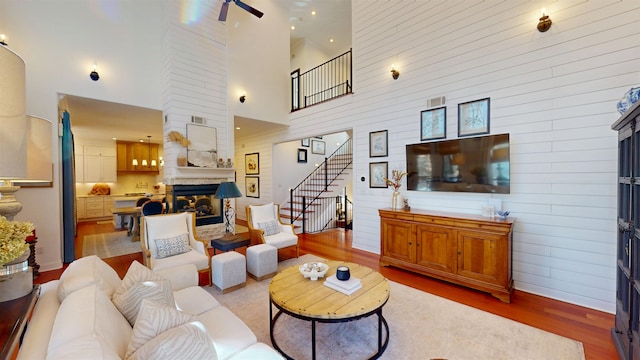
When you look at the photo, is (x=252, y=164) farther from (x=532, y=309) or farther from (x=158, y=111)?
(x=532, y=309)

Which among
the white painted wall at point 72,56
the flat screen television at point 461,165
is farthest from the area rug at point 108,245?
the flat screen television at point 461,165

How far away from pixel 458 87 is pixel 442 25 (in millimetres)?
1065

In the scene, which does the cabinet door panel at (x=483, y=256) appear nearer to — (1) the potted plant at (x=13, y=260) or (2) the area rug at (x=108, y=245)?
(1) the potted plant at (x=13, y=260)

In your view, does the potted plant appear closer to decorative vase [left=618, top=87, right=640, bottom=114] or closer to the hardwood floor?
the hardwood floor

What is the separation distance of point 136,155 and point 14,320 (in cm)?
981

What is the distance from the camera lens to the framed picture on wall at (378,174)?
469 centimetres

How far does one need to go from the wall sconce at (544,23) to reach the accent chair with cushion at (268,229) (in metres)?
4.53

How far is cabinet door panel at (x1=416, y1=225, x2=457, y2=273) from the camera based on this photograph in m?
3.40

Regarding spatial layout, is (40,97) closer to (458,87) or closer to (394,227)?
(394,227)

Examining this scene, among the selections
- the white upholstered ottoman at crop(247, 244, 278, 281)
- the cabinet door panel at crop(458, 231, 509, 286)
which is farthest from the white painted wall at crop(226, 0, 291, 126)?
the cabinet door panel at crop(458, 231, 509, 286)

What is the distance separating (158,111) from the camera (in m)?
5.48

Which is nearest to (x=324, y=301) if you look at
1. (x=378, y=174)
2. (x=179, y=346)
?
(x=179, y=346)

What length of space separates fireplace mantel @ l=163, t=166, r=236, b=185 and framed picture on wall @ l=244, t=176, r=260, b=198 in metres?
2.33

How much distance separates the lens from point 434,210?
4047 millimetres
